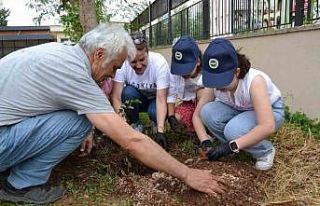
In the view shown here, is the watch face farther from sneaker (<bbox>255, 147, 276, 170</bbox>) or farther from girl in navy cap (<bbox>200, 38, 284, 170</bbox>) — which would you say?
sneaker (<bbox>255, 147, 276, 170</bbox>)

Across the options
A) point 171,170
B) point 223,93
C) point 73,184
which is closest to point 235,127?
point 223,93

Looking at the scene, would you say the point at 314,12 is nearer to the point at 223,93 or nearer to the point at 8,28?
the point at 223,93

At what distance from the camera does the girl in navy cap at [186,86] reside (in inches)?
129

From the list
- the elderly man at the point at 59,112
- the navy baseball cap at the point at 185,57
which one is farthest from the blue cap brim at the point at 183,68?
the elderly man at the point at 59,112

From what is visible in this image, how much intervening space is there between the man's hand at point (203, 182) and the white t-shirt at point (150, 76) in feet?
4.05

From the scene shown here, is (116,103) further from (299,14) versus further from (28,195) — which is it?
(299,14)

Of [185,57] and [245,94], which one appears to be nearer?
[245,94]

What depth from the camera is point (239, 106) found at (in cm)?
303

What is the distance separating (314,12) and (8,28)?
90.0 feet

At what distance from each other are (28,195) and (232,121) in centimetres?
133

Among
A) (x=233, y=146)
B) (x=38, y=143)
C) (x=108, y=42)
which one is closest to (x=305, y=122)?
(x=233, y=146)

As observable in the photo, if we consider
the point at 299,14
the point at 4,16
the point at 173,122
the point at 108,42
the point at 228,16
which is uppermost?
the point at 4,16

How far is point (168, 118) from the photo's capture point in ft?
11.9

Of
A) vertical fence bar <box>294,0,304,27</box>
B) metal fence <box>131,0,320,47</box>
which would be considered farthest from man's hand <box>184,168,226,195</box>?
vertical fence bar <box>294,0,304,27</box>
